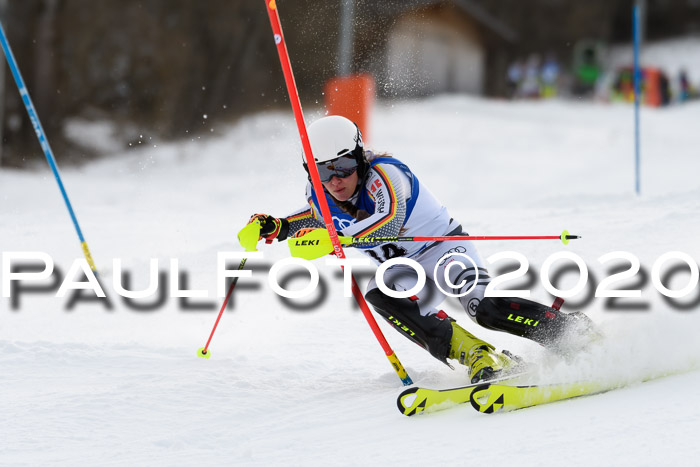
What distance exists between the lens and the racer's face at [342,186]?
3475 millimetres

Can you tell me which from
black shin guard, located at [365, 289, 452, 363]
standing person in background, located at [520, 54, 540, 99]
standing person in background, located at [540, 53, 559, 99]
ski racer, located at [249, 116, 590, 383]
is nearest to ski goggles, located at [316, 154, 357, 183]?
ski racer, located at [249, 116, 590, 383]

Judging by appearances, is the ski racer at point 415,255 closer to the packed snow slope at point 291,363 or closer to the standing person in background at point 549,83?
the packed snow slope at point 291,363

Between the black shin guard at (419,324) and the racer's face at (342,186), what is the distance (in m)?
0.47

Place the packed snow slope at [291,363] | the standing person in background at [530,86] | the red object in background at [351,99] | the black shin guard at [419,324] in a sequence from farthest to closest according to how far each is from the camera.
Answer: the standing person in background at [530,86] → the red object in background at [351,99] → the black shin guard at [419,324] → the packed snow slope at [291,363]

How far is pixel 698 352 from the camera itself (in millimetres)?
3260

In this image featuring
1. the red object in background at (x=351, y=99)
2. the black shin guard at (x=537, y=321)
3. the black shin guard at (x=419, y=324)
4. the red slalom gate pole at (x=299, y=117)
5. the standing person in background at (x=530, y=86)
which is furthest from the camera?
the standing person in background at (x=530, y=86)

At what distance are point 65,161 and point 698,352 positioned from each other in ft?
48.3

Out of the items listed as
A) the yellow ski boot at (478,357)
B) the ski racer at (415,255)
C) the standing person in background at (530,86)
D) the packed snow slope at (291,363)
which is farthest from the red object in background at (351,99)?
the standing person in background at (530,86)

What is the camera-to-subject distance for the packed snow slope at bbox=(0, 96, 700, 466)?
2746 mm

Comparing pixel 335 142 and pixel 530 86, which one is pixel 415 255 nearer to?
pixel 335 142

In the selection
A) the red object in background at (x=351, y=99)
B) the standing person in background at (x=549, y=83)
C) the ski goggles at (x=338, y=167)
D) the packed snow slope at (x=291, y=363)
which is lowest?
the standing person in background at (x=549, y=83)

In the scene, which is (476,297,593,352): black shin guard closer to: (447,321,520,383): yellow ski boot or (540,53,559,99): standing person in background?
(447,321,520,383): yellow ski boot

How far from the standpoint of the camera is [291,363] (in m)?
4.16

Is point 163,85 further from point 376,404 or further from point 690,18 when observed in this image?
point 690,18
